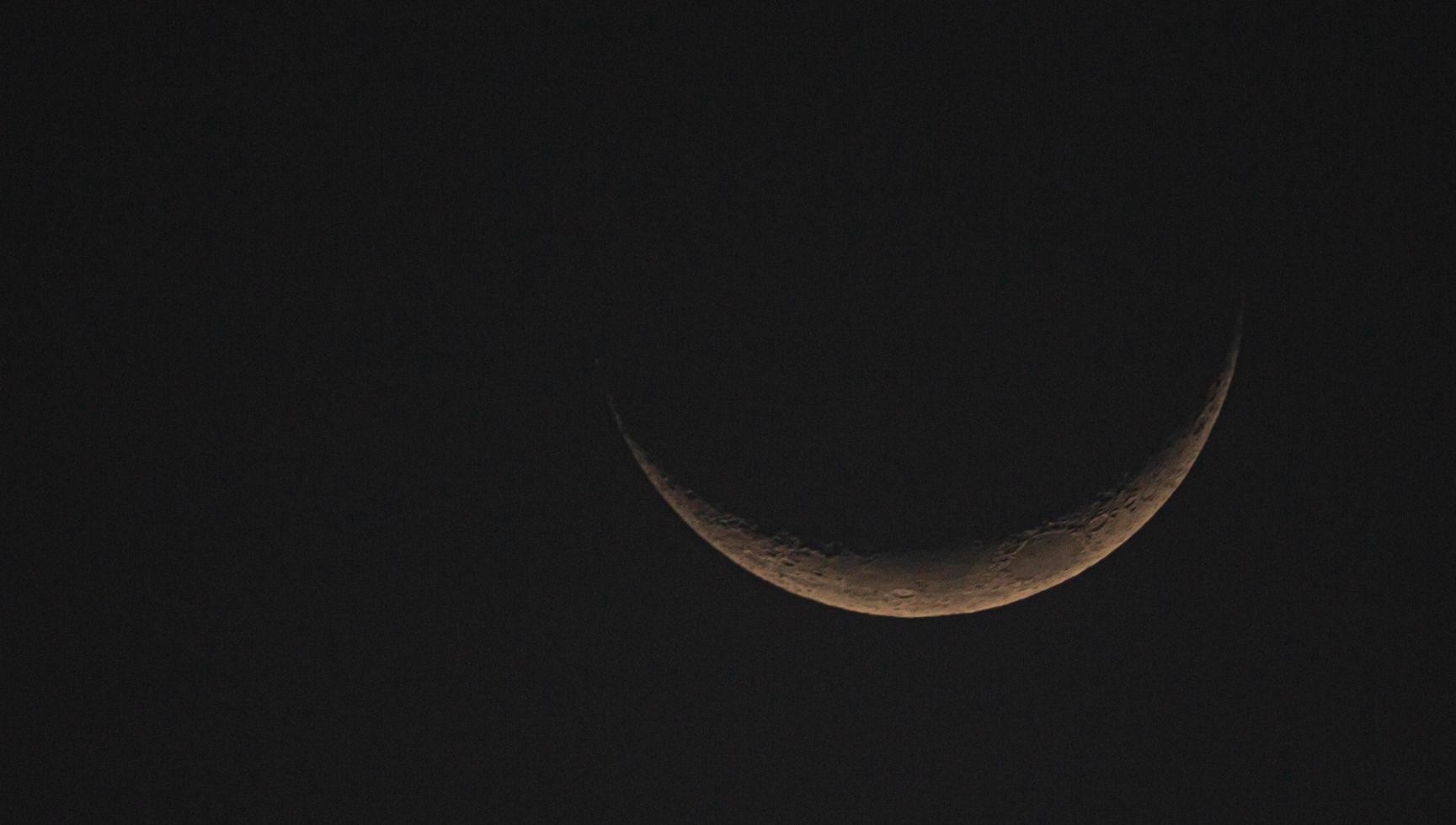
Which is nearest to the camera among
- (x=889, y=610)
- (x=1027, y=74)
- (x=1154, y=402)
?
(x=1027, y=74)

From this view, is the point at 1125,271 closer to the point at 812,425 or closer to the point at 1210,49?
the point at 1210,49

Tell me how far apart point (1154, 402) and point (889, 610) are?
1126 mm

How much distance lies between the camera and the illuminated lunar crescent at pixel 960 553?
3.05m

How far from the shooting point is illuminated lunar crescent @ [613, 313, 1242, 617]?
3051 millimetres

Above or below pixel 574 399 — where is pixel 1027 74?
above

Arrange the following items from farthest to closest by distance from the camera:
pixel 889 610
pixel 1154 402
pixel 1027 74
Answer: pixel 889 610, pixel 1154 402, pixel 1027 74

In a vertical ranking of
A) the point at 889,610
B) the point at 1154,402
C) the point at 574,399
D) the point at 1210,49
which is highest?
the point at 1210,49

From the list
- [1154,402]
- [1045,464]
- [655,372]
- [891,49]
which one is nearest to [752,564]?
[655,372]

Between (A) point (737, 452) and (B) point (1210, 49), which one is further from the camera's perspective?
(A) point (737, 452)

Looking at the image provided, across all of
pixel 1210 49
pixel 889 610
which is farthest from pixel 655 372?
pixel 1210 49

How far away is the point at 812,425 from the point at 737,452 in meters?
0.27

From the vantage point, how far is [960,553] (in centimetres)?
304

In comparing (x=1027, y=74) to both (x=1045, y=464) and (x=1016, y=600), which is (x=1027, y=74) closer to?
(x=1045, y=464)

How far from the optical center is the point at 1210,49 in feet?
9.04
